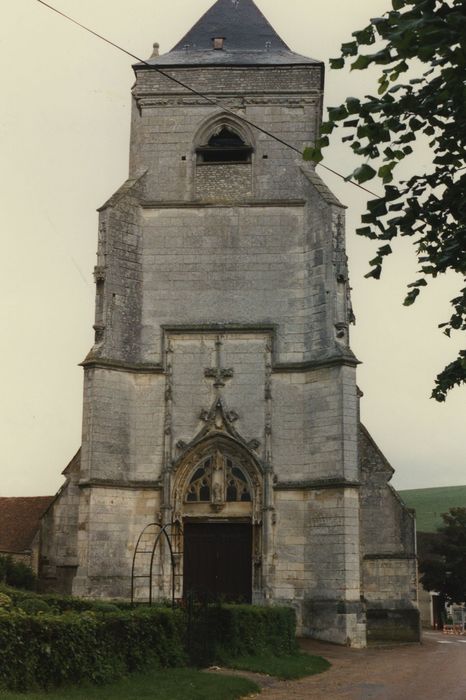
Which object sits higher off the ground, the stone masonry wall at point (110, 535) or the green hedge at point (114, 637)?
the stone masonry wall at point (110, 535)

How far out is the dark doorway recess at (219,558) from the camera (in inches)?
1004

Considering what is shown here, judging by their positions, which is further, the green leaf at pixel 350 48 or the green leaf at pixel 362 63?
the green leaf at pixel 350 48

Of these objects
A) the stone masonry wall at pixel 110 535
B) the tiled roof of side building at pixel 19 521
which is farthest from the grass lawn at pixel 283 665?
the tiled roof of side building at pixel 19 521

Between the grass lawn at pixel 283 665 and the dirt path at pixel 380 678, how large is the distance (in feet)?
0.88

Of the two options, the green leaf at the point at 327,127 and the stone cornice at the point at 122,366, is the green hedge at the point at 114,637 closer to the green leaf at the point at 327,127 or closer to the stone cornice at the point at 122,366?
the green leaf at the point at 327,127

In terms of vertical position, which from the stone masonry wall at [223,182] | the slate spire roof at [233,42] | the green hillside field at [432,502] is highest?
the slate spire roof at [233,42]

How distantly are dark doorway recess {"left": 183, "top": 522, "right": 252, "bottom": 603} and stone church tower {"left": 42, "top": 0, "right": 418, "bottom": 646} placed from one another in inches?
1.4

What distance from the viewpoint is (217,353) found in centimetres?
2664

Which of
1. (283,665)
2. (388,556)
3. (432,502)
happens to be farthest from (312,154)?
(432,502)

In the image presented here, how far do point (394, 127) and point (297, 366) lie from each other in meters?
17.3

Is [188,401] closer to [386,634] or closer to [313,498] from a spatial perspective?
[313,498]

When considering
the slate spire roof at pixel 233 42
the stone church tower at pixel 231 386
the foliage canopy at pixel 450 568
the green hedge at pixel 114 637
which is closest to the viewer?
the green hedge at pixel 114 637

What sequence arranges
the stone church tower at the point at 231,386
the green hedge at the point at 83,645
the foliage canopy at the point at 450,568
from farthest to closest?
the foliage canopy at the point at 450,568, the stone church tower at the point at 231,386, the green hedge at the point at 83,645

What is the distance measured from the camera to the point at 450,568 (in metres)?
56.6
